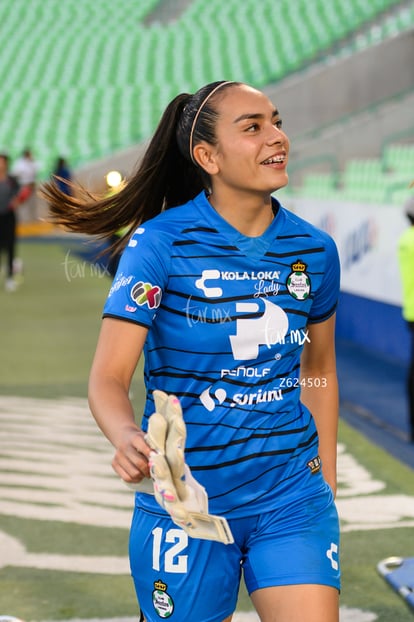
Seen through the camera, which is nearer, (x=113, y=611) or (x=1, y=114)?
(x=113, y=611)

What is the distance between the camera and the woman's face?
314 centimetres

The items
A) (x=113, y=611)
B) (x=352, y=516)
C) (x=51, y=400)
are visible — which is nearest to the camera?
(x=113, y=611)

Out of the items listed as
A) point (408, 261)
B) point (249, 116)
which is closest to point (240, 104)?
point (249, 116)

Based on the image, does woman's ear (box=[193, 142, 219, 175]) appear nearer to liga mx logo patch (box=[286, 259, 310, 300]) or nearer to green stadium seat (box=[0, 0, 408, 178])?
liga mx logo patch (box=[286, 259, 310, 300])

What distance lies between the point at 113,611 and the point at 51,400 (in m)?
4.99

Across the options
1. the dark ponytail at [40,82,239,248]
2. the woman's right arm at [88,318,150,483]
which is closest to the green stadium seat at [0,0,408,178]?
the dark ponytail at [40,82,239,248]

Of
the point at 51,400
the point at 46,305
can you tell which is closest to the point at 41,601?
the point at 51,400

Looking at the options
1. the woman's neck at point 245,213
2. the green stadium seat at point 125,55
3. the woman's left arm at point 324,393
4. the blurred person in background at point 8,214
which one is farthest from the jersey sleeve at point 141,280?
the green stadium seat at point 125,55

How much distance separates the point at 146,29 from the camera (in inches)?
1656

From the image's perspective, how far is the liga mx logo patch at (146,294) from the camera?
300 cm

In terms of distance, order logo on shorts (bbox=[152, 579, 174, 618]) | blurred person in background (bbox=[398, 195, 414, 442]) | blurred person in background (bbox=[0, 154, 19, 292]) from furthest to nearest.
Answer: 1. blurred person in background (bbox=[0, 154, 19, 292])
2. blurred person in background (bbox=[398, 195, 414, 442])
3. logo on shorts (bbox=[152, 579, 174, 618])

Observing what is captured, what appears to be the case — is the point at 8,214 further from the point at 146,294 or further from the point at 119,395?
the point at 119,395

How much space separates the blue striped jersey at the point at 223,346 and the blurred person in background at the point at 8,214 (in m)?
15.6

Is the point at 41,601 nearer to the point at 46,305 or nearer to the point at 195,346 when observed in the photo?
the point at 195,346
